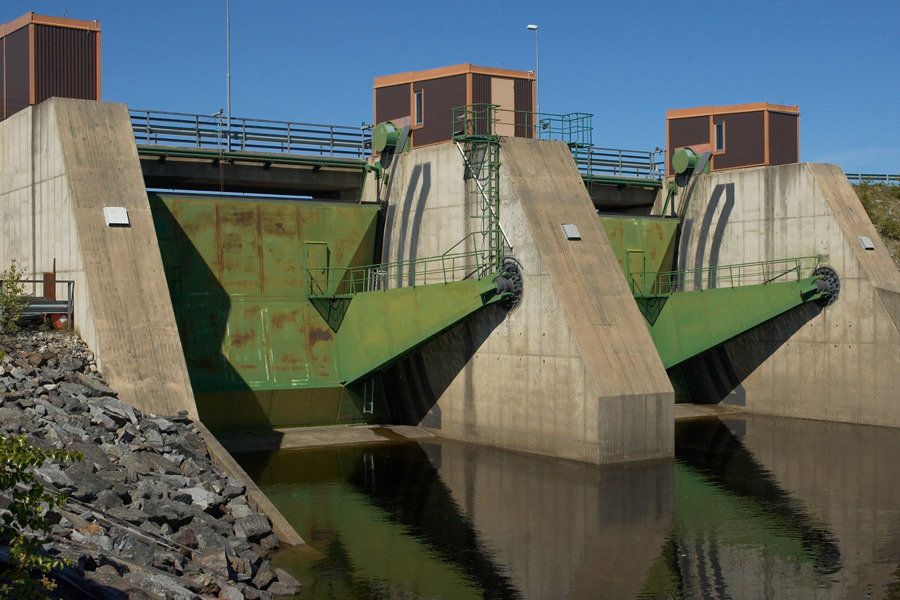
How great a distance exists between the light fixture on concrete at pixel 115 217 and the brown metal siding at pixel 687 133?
65.0 feet

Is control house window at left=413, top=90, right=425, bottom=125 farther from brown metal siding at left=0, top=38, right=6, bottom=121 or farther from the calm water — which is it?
brown metal siding at left=0, top=38, right=6, bottom=121

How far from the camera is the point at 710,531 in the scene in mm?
15852

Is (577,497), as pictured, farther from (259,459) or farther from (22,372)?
(22,372)

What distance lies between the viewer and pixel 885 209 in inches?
1404

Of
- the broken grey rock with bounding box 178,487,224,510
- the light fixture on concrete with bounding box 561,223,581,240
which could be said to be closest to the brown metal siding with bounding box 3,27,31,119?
the light fixture on concrete with bounding box 561,223,581,240

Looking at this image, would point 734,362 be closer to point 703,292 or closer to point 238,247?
point 703,292

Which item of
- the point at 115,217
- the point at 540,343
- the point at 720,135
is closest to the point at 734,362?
the point at 720,135

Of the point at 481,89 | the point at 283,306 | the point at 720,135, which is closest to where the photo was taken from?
the point at 283,306

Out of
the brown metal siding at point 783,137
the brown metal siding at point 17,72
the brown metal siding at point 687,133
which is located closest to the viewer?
the brown metal siding at point 17,72

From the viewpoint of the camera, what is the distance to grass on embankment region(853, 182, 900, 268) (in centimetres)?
3416

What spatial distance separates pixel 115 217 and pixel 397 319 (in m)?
6.65

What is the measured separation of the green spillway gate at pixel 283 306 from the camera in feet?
79.5

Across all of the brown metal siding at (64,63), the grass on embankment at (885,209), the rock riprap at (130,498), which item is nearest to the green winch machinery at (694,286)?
the grass on embankment at (885,209)

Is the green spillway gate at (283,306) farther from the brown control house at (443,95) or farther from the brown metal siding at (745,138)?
the brown metal siding at (745,138)
